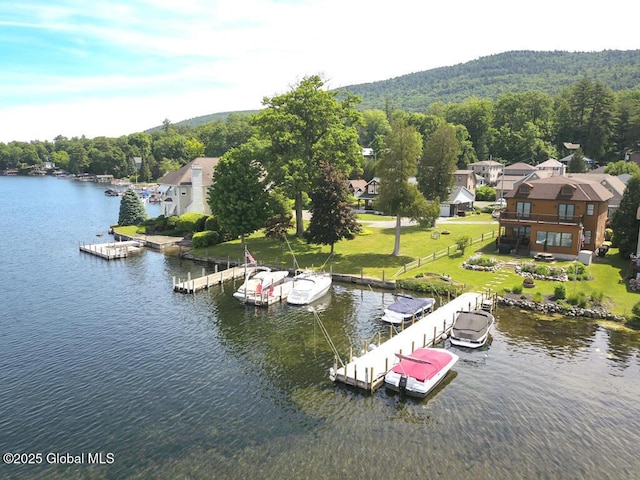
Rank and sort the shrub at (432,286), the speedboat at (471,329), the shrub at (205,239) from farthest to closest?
the shrub at (205,239), the shrub at (432,286), the speedboat at (471,329)

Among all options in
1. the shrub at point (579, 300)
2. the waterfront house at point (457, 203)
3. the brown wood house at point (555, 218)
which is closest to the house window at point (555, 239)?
the brown wood house at point (555, 218)

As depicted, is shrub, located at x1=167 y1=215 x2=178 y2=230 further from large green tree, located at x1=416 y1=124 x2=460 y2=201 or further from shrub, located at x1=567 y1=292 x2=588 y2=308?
shrub, located at x1=567 y1=292 x2=588 y2=308

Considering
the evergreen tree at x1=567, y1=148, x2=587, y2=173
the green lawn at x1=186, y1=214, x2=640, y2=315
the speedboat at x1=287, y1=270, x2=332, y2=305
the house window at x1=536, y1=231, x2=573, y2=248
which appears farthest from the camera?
the evergreen tree at x1=567, y1=148, x2=587, y2=173

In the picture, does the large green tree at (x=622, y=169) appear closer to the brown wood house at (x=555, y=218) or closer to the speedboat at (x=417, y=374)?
the brown wood house at (x=555, y=218)

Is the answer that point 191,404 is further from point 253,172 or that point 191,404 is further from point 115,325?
point 253,172

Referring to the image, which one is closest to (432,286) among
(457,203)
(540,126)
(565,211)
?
(565,211)

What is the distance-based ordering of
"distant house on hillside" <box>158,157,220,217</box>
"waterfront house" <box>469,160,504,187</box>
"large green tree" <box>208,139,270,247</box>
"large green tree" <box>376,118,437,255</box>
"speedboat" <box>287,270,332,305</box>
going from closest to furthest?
"speedboat" <box>287,270,332,305</box> < "large green tree" <box>376,118,437,255</box> < "large green tree" <box>208,139,270,247</box> < "distant house on hillside" <box>158,157,220,217</box> < "waterfront house" <box>469,160,504,187</box>

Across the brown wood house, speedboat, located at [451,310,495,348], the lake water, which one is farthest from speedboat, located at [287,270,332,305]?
the brown wood house
